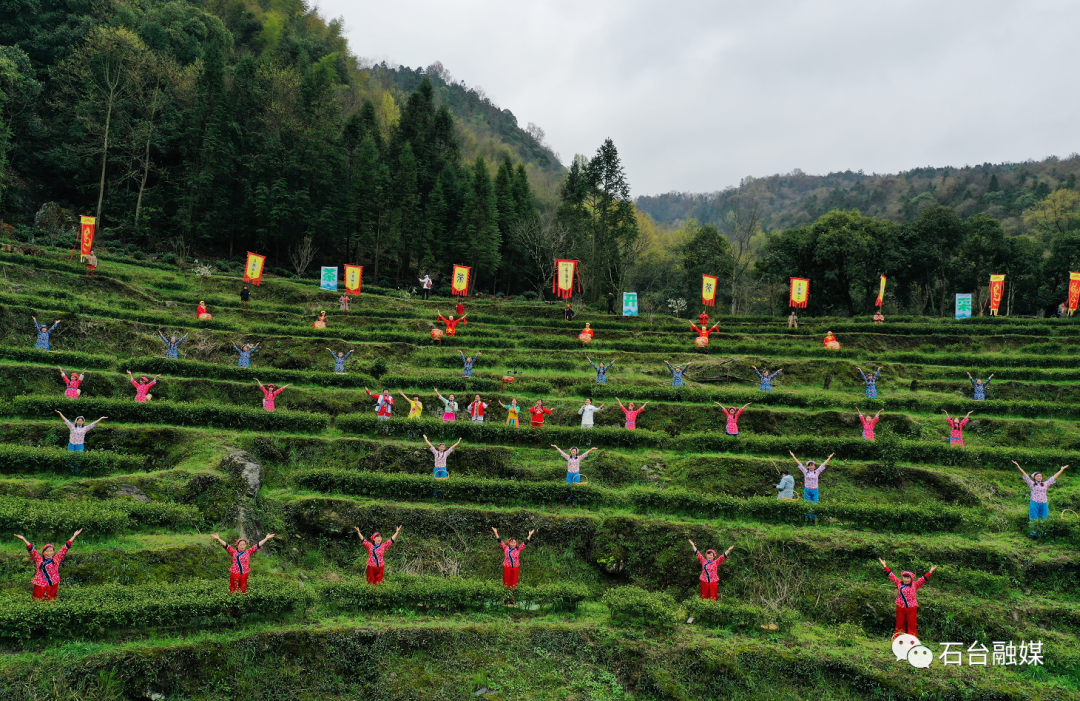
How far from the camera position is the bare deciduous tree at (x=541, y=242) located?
44.9 meters

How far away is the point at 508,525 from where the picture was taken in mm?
13367

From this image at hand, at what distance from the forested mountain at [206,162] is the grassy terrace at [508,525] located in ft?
59.3

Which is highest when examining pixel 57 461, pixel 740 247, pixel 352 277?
pixel 740 247

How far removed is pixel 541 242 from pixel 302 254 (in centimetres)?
1665

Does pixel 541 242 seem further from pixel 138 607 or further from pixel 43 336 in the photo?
A: pixel 138 607

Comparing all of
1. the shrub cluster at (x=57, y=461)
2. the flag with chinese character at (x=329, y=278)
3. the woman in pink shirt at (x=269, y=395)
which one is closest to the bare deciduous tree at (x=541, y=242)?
the flag with chinese character at (x=329, y=278)

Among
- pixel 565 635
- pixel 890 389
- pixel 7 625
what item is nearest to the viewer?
pixel 7 625

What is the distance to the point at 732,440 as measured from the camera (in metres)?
16.9

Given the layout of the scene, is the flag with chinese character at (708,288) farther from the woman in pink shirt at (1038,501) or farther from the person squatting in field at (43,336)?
the person squatting in field at (43,336)

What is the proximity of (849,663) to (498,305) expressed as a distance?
27306 mm

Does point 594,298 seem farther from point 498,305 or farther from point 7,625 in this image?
point 7,625

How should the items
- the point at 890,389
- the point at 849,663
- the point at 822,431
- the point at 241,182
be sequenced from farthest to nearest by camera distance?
1. the point at 241,182
2. the point at 890,389
3. the point at 822,431
4. the point at 849,663

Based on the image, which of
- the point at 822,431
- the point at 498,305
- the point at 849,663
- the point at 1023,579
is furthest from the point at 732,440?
the point at 498,305

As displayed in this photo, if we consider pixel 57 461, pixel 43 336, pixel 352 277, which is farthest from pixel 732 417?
pixel 43 336
